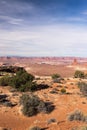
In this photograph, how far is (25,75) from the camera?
3312cm

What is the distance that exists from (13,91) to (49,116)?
7.54 m

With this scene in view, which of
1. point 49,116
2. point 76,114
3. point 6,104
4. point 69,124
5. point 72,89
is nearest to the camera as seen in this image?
point 69,124

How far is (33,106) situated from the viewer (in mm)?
24219

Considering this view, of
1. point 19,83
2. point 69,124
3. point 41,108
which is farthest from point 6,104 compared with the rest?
point 69,124

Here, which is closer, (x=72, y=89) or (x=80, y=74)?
(x=72, y=89)

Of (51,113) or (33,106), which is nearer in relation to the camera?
(51,113)

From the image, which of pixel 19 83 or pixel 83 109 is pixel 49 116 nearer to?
pixel 83 109

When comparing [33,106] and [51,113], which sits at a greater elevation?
[33,106]

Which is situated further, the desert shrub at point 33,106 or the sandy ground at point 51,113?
the desert shrub at point 33,106

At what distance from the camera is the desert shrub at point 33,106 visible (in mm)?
23484

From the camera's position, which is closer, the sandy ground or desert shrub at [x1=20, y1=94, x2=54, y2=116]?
the sandy ground

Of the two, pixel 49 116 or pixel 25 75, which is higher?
pixel 25 75

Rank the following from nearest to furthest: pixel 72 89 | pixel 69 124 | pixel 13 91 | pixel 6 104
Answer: pixel 69 124 → pixel 6 104 → pixel 13 91 → pixel 72 89

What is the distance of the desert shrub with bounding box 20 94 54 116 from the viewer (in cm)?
2348
